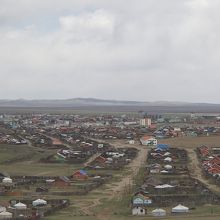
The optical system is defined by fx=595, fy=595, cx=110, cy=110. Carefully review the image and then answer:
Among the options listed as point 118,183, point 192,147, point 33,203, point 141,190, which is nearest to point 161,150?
point 192,147

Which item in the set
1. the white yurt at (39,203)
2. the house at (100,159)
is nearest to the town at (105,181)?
the white yurt at (39,203)

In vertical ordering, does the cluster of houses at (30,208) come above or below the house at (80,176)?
above

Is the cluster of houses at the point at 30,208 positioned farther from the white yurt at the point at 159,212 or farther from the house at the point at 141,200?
the white yurt at the point at 159,212

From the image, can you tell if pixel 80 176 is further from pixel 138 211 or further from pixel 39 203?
pixel 138 211

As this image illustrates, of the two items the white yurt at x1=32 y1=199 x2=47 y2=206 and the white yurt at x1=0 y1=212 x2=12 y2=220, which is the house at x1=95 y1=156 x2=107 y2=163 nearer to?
the white yurt at x1=32 y1=199 x2=47 y2=206

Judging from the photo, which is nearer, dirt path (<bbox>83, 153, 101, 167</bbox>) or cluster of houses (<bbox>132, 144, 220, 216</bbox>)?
cluster of houses (<bbox>132, 144, 220, 216</bbox>)

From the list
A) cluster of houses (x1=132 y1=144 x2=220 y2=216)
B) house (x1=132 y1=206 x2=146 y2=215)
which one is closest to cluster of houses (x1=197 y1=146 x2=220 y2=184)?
cluster of houses (x1=132 y1=144 x2=220 y2=216)
